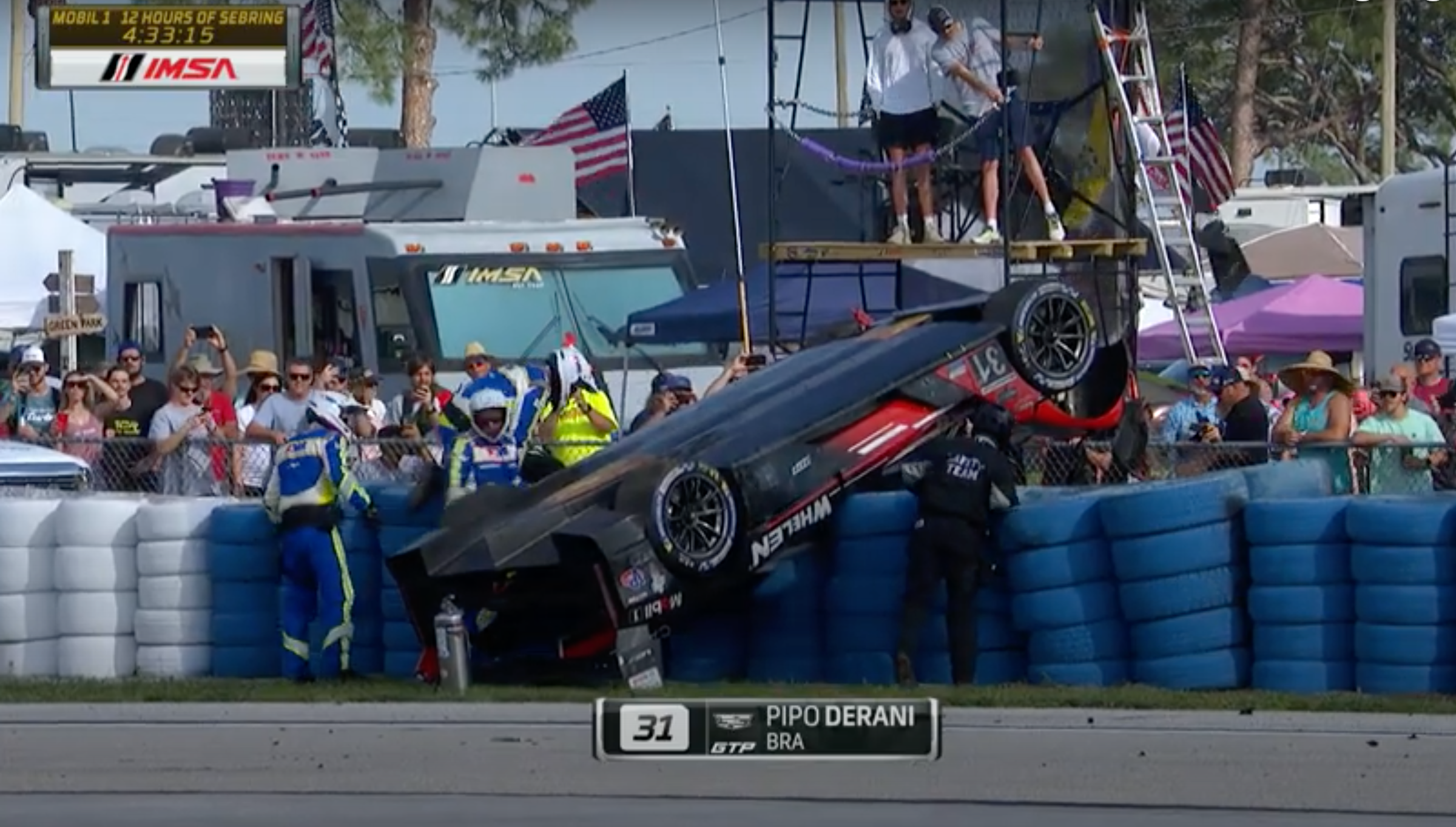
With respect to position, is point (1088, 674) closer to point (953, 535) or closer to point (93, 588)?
point (953, 535)

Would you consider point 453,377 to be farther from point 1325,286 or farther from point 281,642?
point 1325,286

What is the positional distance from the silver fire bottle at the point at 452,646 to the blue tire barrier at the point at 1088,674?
2660 millimetres

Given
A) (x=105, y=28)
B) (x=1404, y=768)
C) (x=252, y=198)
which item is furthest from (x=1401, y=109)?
(x=1404, y=768)

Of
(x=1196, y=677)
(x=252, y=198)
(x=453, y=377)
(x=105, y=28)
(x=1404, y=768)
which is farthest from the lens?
(x=105, y=28)

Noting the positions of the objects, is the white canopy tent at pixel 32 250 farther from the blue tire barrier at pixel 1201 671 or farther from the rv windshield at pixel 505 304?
the blue tire barrier at pixel 1201 671

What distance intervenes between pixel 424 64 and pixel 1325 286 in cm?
980

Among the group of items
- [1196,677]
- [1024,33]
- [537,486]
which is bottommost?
[1196,677]

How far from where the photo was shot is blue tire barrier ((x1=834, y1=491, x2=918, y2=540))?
12.5 metres

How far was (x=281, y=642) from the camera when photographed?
1325 cm

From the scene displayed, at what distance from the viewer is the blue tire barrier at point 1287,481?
12289 mm

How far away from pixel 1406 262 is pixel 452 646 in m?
11.9

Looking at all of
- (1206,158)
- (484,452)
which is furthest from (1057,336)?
(1206,158)

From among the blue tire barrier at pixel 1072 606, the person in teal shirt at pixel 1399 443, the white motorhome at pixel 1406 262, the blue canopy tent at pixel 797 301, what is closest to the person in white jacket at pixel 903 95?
the blue canopy tent at pixel 797 301
